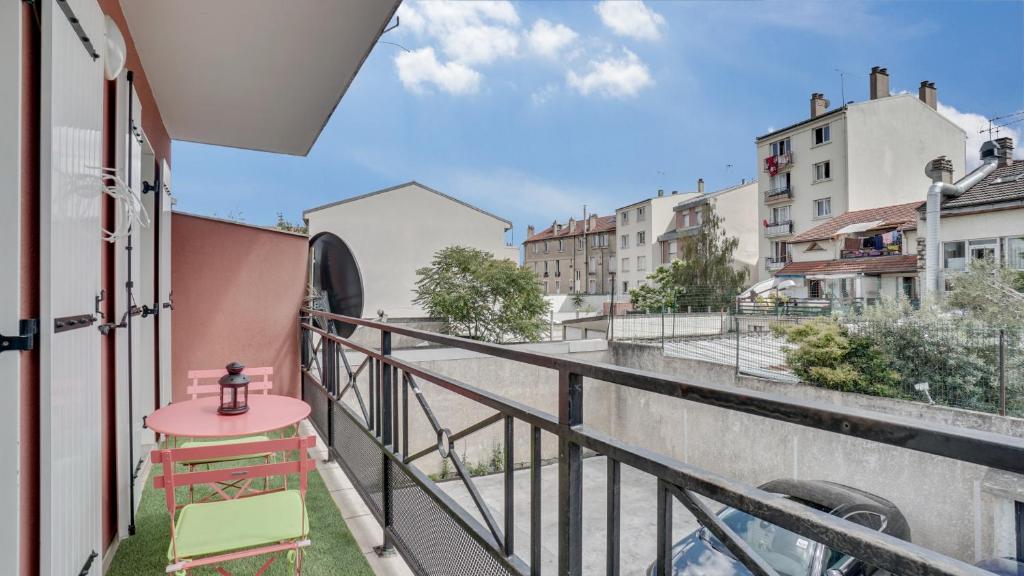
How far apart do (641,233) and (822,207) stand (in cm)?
1107

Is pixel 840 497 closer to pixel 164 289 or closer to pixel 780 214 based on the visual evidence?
pixel 164 289

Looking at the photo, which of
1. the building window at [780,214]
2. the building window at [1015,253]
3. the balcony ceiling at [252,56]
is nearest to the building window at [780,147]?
the building window at [780,214]

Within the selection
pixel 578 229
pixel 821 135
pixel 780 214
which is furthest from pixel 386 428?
pixel 578 229

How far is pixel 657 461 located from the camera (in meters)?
0.84

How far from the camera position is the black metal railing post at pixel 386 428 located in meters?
2.24

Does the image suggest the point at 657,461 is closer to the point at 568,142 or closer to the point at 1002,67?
the point at 1002,67

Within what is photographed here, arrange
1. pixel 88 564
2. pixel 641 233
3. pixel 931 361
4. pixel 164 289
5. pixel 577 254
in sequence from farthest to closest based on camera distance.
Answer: pixel 577 254 < pixel 641 233 < pixel 931 361 < pixel 164 289 < pixel 88 564

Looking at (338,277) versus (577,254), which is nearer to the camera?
(338,277)

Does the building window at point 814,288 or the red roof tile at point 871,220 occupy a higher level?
the red roof tile at point 871,220

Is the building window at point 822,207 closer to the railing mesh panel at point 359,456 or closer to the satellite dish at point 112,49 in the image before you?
the railing mesh panel at point 359,456

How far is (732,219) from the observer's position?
27828mm

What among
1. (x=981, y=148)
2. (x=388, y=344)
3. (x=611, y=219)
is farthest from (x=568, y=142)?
(x=388, y=344)

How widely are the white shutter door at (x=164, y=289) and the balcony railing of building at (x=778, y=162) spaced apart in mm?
24370

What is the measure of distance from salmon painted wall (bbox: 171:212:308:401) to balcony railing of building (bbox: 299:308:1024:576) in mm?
2740
